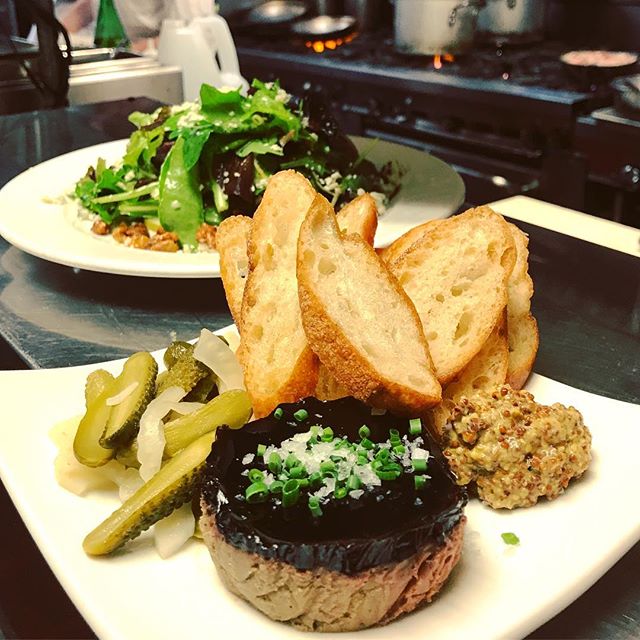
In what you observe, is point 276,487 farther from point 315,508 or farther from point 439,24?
point 439,24

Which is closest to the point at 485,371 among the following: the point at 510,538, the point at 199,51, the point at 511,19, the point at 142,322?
the point at 510,538

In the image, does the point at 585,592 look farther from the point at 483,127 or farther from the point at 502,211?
the point at 483,127

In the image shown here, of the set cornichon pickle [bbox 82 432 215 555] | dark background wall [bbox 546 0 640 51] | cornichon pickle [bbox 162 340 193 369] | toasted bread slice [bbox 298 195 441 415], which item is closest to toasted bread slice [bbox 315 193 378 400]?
toasted bread slice [bbox 298 195 441 415]

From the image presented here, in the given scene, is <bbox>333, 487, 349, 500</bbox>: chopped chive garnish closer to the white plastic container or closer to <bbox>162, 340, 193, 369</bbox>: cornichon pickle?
<bbox>162, 340, 193, 369</bbox>: cornichon pickle

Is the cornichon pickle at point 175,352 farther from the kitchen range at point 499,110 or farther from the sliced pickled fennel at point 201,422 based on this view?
the kitchen range at point 499,110

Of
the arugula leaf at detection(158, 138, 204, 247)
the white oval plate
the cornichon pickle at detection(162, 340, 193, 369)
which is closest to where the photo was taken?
the cornichon pickle at detection(162, 340, 193, 369)

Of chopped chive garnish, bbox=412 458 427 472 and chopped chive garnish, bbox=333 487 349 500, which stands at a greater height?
chopped chive garnish, bbox=333 487 349 500

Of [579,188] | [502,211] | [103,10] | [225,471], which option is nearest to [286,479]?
[225,471]
